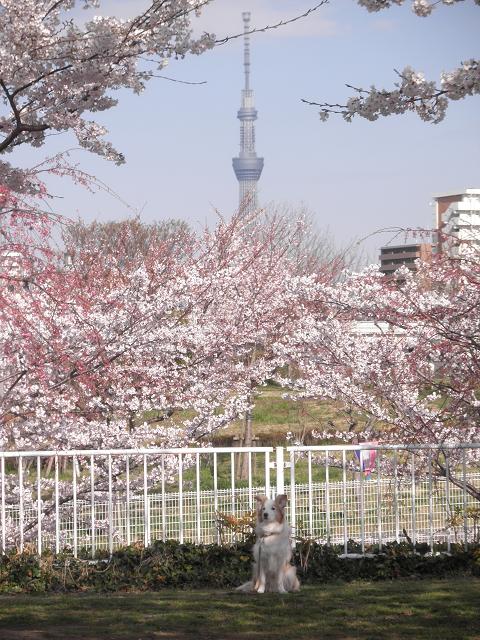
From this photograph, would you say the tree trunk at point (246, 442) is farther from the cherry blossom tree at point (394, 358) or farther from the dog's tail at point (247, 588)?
the dog's tail at point (247, 588)

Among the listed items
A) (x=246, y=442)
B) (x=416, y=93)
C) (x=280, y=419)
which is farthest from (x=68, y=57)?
(x=280, y=419)

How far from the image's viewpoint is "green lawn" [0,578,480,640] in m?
6.58

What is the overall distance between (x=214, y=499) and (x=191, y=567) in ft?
2.12

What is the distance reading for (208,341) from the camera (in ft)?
55.2

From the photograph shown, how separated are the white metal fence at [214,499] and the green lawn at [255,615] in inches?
45.8

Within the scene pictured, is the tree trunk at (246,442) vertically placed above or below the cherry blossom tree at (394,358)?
below

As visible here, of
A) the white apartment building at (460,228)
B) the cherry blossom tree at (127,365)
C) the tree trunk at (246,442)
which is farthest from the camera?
the tree trunk at (246,442)

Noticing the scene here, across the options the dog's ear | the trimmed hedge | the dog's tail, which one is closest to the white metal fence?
the trimmed hedge

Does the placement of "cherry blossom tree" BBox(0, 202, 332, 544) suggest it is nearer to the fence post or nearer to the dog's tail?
the fence post

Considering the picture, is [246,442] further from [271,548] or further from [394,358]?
[271,548]

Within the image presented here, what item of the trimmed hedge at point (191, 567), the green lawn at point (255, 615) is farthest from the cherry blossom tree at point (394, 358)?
the green lawn at point (255, 615)

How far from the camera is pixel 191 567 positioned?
30.9 ft

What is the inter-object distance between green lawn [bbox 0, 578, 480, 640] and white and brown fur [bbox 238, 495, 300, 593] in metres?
0.20

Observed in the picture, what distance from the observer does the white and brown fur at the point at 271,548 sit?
8320 millimetres
